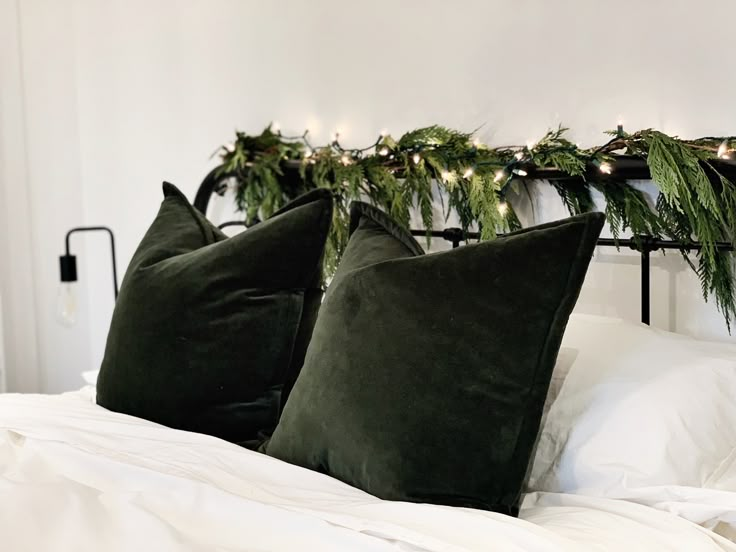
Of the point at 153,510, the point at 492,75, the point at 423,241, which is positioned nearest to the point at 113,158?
the point at 423,241

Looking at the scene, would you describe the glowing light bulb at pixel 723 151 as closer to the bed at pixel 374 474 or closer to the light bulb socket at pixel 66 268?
the bed at pixel 374 474

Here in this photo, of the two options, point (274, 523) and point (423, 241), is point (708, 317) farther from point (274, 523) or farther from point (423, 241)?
point (274, 523)

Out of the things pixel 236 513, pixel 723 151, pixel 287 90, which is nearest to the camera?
pixel 236 513

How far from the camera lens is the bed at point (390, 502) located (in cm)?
111

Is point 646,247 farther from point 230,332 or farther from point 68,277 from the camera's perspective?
point 68,277

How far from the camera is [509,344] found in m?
1.23

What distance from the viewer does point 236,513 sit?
1.17m

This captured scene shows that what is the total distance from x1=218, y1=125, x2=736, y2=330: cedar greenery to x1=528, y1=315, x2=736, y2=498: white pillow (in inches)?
8.2

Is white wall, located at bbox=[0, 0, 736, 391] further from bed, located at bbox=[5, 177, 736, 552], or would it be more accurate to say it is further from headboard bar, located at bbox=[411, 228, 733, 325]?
bed, located at bbox=[5, 177, 736, 552]

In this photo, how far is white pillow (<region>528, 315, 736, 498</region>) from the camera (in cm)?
126

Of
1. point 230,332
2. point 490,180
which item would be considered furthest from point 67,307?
point 490,180

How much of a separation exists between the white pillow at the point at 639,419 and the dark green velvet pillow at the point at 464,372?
0.43ft

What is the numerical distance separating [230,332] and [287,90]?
3.20 feet

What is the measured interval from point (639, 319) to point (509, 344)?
0.58m
